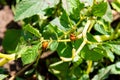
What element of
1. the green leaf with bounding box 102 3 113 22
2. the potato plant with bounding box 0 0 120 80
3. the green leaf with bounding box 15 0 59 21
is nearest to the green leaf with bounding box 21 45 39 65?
the potato plant with bounding box 0 0 120 80

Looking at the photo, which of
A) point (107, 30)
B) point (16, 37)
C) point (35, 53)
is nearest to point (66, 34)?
point (35, 53)

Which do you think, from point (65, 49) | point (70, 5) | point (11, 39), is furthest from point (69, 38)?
point (11, 39)

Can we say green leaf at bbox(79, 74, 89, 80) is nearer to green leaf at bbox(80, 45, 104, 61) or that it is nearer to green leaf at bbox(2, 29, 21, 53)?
green leaf at bbox(80, 45, 104, 61)

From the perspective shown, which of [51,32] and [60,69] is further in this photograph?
[60,69]

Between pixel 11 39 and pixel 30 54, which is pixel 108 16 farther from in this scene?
pixel 11 39

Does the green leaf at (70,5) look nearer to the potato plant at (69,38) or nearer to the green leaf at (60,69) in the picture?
the potato plant at (69,38)

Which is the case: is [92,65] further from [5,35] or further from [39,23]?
[5,35]

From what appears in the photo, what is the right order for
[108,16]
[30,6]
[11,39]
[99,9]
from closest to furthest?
[30,6] < [99,9] < [108,16] < [11,39]
